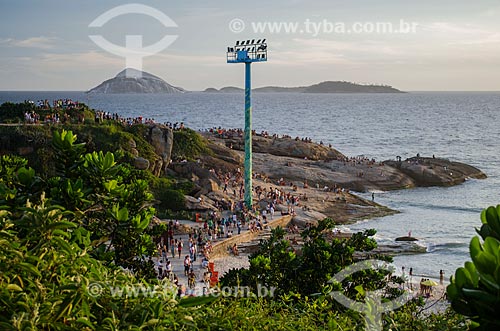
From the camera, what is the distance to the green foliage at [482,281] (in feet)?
12.1

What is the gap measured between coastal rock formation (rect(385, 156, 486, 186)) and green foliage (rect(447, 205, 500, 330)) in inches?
2248

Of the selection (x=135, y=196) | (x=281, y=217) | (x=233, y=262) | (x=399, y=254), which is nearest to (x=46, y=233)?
(x=135, y=196)

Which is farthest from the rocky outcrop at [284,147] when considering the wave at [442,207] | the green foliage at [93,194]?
the green foliage at [93,194]

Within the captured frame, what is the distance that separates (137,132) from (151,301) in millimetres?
42639

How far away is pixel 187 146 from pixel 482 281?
153 feet

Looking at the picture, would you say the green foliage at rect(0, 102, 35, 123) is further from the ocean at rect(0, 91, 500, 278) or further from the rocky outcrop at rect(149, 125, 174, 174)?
the ocean at rect(0, 91, 500, 278)

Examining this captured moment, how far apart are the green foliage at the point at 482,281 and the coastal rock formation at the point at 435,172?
57.1m

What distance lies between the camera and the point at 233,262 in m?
31.0

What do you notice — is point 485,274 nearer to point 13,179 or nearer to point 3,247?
point 3,247

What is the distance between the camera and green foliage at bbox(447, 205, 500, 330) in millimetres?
3686

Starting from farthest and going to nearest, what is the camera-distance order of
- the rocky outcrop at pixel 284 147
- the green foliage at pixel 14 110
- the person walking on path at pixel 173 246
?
1. the rocky outcrop at pixel 284 147
2. the green foliage at pixel 14 110
3. the person walking on path at pixel 173 246

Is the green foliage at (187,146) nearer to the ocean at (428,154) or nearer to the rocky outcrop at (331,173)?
the rocky outcrop at (331,173)

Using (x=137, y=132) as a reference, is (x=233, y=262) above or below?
below

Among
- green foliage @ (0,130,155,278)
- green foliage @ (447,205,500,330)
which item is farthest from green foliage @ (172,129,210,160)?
green foliage @ (447,205,500,330)
